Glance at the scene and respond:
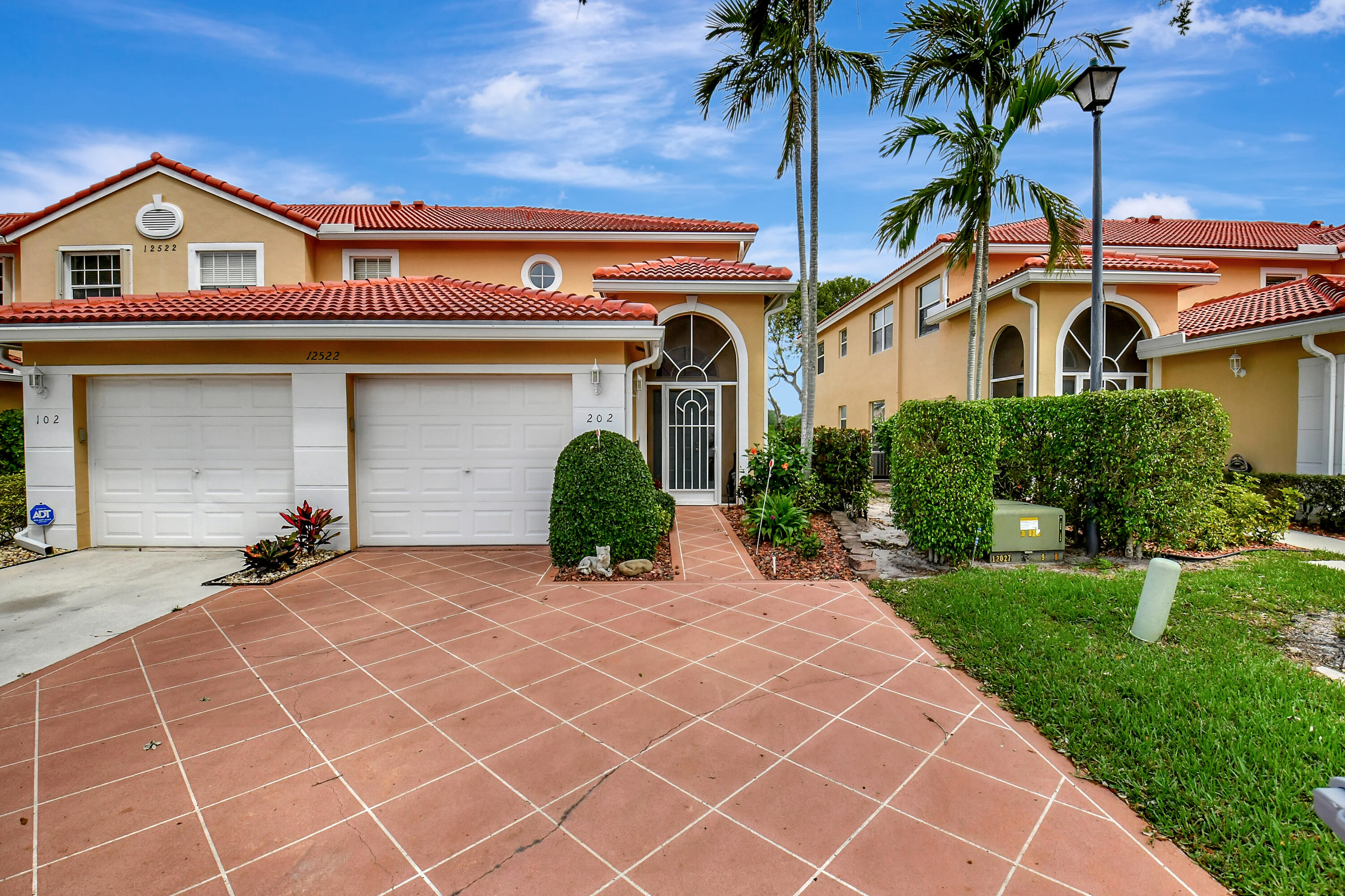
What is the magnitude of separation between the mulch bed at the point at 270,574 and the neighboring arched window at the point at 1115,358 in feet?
46.5

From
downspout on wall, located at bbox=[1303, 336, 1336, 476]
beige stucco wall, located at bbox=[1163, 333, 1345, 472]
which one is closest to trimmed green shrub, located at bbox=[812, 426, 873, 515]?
beige stucco wall, located at bbox=[1163, 333, 1345, 472]

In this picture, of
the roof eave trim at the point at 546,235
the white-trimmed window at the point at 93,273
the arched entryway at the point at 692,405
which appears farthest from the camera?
the roof eave trim at the point at 546,235

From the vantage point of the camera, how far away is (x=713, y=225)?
13.9 m

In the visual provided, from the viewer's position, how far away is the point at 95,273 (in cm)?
1240

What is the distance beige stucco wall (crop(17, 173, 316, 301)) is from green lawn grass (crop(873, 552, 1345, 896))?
50.4ft

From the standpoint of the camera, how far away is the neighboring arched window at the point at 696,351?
1134 centimetres

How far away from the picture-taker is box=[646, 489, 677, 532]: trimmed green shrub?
27.5 feet

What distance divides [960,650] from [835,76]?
9902 mm

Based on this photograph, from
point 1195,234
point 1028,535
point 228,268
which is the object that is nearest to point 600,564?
point 1028,535

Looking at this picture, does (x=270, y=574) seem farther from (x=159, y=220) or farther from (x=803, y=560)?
(x=159, y=220)

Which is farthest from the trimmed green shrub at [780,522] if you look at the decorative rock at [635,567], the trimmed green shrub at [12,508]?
the trimmed green shrub at [12,508]

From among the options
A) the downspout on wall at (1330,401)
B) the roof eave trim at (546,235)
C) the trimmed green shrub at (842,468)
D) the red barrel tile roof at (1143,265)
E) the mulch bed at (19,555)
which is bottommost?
the mulch bed at (19,555)

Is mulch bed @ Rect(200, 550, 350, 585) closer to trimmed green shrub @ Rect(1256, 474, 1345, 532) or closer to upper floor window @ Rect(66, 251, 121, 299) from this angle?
upper floor window @ Rect(66, 251, 121, 299)

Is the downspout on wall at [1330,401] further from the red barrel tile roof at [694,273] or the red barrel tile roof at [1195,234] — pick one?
the red barrel tile roof at [694,273]
